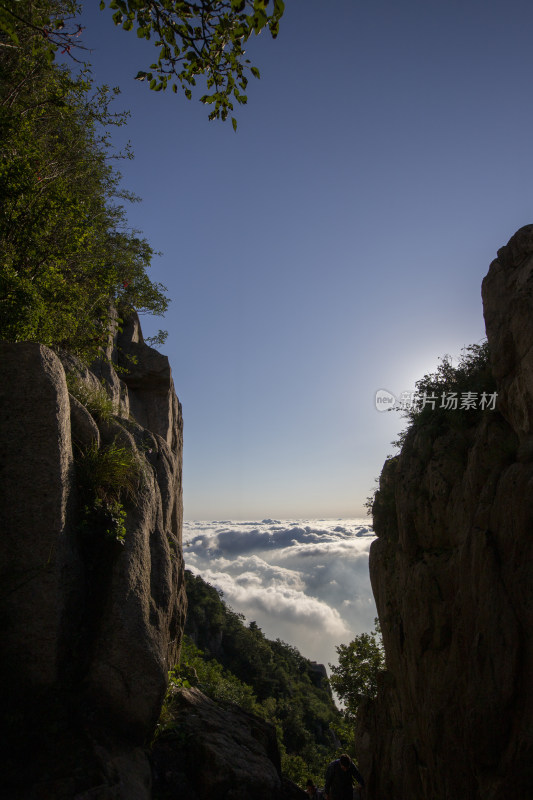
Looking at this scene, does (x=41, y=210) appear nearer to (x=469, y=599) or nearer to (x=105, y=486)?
(x=105, y=486)

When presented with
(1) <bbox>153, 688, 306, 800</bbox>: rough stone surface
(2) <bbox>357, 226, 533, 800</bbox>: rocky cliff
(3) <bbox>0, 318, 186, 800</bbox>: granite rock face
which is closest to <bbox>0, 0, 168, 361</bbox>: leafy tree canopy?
(3) <bbox>0, 318, 186, 800</bbox>: granite rock face

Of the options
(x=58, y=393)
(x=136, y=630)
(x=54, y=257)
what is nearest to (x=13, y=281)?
(x=54, y=257)

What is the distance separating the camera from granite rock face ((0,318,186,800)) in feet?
19.2

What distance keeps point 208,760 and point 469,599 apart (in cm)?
690

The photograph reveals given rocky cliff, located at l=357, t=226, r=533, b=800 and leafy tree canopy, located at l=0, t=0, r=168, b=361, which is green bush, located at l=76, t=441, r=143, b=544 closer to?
leafy tree canopy, located at l=0, t=0, r=168, b=361

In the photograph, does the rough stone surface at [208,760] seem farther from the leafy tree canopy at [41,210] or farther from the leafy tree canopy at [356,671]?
the leafy tree canopy at [356,671]

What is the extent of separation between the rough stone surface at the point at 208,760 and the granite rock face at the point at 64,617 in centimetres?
78

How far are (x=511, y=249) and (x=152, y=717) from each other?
15754 millimetres

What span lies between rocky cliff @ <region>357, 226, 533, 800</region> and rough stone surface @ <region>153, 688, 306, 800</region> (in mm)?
4307

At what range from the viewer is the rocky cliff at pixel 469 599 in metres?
8.64

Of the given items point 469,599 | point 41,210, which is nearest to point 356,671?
point 469,599

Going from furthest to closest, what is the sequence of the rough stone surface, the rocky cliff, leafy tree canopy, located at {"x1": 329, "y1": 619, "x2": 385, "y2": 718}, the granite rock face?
leafy tree canopy, located at {"x1": 329, "y1": 619, "x2": 385, "y2": 718} < the rocky cliff < the rough stone surface < the granite rock face

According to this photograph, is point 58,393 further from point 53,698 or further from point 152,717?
point 152,717

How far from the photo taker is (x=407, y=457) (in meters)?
14.8
